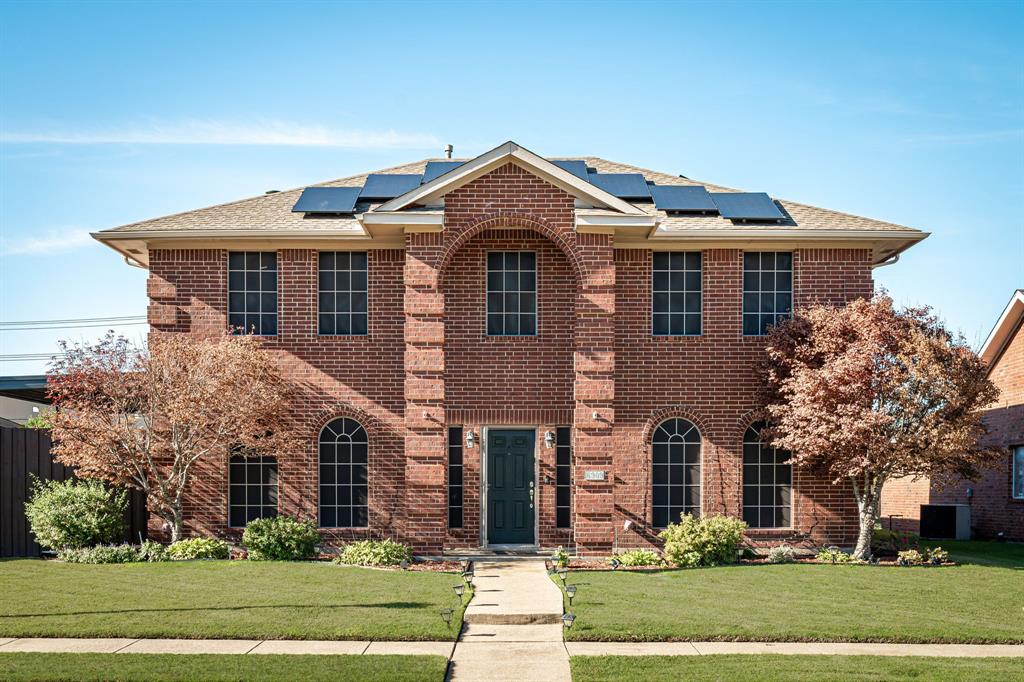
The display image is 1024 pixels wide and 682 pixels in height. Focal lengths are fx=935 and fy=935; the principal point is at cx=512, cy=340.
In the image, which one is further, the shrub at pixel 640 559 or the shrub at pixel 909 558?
the shrub at pixel 909 558

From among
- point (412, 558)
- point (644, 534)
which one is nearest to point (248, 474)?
point (412, 558)

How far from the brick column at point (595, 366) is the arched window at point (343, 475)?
4455 millimetres

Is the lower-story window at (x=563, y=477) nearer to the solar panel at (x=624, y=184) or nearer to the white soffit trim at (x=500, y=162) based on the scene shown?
the white soffit trim at (x=500, y=162)

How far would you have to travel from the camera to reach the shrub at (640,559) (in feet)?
56.6

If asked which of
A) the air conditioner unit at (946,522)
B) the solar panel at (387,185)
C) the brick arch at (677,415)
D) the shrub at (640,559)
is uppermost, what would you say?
the solar panel at (387,185)

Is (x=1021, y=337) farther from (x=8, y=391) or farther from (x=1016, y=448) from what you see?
(x=8, y=391)

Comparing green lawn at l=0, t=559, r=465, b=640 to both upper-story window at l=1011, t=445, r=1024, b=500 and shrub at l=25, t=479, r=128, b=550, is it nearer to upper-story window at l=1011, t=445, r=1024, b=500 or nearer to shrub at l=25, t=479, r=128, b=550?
shrub at l=25, t=479, r=128, b=550

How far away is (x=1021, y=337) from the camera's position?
2336 centimetres

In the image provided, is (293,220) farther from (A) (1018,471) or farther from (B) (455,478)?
(A) (1018,471)

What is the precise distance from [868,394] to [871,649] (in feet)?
23.0

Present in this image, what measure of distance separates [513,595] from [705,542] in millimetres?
4519

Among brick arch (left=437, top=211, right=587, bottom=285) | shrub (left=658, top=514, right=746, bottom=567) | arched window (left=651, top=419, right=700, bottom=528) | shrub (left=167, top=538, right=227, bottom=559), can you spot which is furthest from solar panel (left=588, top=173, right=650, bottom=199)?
shrub (left=167, top=538, right=227, bottom=559)

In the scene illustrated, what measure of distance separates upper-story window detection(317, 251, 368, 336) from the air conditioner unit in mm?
15269

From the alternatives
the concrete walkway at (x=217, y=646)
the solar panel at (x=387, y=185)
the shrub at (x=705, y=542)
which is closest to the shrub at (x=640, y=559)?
the shrub at (x=705, y=542)
